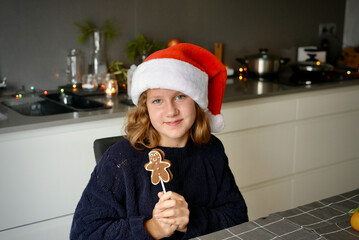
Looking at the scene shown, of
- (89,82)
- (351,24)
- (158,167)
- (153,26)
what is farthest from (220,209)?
(351,24)

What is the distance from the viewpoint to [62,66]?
2582 millimetres

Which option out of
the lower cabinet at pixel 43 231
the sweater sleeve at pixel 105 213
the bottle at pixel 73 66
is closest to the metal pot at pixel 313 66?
the bottle at pixel 73 66

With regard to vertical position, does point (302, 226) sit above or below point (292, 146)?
above

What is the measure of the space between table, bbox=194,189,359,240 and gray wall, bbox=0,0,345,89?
1.73 metres

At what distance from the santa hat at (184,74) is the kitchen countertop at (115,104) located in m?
0.57

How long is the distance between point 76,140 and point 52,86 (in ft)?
2.47

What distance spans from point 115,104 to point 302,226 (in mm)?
1279

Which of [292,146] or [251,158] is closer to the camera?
[251,158]

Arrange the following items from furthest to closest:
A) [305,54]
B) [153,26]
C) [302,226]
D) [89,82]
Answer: [305,54]
[153,26]
[89,82]
[302,226]

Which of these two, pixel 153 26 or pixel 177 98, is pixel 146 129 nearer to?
pixel 177 98

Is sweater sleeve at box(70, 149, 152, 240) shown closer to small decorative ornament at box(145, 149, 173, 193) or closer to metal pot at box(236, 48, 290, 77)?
small decorative ornament at box(145, 149, 173, 193)

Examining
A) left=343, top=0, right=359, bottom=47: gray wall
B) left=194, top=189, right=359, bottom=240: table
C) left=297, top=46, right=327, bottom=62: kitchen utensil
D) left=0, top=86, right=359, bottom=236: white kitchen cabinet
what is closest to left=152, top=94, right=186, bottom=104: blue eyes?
left=194, top=189, right=359, bottom=240: table

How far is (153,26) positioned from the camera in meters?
2.85

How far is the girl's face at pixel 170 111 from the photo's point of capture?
1.34 metres
